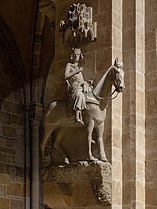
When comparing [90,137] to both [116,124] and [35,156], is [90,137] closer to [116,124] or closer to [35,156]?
[116,124]

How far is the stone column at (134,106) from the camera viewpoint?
253 inches

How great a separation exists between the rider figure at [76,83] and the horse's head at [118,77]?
1.15 ft

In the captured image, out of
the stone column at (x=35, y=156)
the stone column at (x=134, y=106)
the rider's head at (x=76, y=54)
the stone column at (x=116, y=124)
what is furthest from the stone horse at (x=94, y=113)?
the stone column at (x=35, y=156)

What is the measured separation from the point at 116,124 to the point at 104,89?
1.22 feet

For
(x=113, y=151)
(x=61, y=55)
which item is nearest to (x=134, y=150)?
(x=113, y=151)

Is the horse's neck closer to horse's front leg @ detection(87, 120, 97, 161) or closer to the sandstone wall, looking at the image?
horse's front leg @ detection(87, 120, 97, 161)

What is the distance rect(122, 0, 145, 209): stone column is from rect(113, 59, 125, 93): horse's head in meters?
0.41

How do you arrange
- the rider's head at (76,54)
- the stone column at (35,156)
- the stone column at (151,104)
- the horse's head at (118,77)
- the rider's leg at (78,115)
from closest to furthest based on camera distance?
the horse's head at (118,77) < the rider's leg at (78,115) < the stone column at (151,104) < the rider's head at (76,54) < the stone column at (35,156)

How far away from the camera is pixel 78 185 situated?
21.4 ft

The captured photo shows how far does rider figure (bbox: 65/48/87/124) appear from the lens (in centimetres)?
629

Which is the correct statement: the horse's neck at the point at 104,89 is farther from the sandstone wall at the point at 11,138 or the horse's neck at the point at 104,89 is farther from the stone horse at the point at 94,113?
the sandstone wall at the point at 11,138

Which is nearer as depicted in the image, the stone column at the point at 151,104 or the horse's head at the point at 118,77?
the horse's head at the point at 118,77

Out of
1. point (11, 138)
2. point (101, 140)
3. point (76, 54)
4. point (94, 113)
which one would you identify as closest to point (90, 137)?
point (101, 140)

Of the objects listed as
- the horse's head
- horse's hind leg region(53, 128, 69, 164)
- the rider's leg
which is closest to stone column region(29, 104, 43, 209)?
horse's hind leg region(53, 128, 69, 164)
